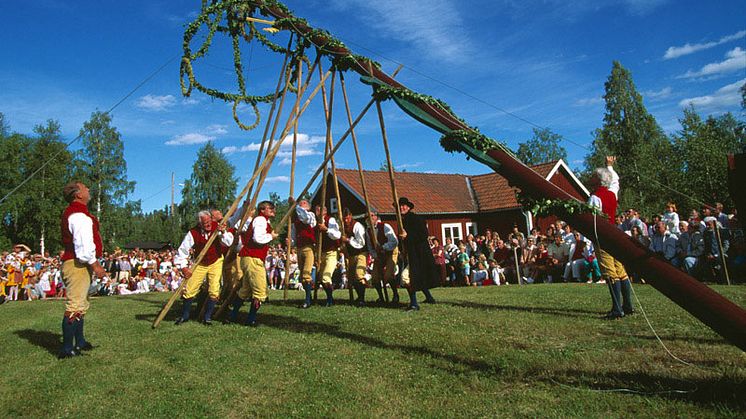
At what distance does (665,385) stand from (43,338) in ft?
25.7

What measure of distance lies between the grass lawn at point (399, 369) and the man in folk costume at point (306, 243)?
6.47ft

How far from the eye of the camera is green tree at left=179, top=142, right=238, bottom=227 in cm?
4506

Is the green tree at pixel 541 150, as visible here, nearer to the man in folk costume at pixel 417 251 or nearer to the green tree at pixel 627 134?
the green tree at pixel 627 134

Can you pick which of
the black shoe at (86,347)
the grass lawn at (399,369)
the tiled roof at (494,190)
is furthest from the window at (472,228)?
Result: the black shoe at (86,347)


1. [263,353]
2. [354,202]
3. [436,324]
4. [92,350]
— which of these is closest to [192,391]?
[263,353]

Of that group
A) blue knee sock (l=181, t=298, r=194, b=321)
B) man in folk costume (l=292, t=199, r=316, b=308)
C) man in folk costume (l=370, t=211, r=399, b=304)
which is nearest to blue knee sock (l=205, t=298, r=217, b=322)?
blue knee sock (l=181, t=298, r=194, b=321)

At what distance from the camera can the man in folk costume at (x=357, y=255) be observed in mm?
9023

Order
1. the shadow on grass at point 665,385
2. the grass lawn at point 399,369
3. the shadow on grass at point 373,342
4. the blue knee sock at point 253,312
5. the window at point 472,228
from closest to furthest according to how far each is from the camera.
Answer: the shadow on grass at point 665,385 → the grass lawn at point 399,369 → the shadow on grass at point 373,342 → the blue knee sock at point 253,312 → the window at point 472,228

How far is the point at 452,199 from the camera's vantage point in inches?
1033

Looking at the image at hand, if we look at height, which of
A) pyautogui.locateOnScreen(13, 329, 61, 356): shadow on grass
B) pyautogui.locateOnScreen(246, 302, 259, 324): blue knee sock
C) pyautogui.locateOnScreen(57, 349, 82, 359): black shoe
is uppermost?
pyautogui.locateOnScreen(246, 302, 259, 324): blue knee sock

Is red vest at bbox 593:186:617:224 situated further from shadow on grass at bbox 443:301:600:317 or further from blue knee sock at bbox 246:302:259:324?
blue knee sock at bbox 246:302:259:324

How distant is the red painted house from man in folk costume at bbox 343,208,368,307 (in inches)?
536

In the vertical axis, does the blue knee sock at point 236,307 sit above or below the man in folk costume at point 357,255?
below

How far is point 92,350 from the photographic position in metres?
5.89
